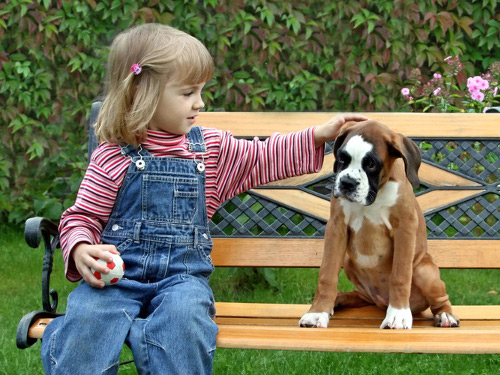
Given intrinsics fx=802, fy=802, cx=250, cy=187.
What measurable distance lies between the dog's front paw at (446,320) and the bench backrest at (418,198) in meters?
0.52

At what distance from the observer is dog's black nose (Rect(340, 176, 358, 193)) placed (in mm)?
2539

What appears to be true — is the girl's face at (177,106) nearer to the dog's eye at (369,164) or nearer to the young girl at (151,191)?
the young girl at (151,191)

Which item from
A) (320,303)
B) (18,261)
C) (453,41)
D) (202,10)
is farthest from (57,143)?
(320,303)

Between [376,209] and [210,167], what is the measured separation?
0.63m

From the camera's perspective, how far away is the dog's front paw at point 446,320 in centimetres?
273

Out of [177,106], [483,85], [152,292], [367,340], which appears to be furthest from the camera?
[483,85]

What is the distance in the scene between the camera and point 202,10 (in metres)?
5.77

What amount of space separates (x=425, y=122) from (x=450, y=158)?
19 cm

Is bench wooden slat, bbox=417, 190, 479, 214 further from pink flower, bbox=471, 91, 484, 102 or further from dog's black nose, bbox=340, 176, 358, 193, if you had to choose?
pink flower, bbox=471, 91, 484, 102

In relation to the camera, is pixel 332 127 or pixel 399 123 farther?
pixel 399 123

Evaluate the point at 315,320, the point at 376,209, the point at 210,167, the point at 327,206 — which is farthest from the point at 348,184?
the point at 327,206

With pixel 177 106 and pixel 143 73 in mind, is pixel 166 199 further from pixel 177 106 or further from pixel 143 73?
pixel 143 73

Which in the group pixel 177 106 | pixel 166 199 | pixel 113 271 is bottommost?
pixel 113 271

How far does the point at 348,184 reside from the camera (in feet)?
8.36
